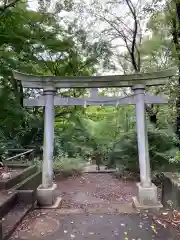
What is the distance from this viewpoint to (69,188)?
8.17 m

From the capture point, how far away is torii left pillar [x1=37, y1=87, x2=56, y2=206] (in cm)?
520

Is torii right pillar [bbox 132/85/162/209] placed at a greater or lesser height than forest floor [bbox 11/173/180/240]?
greater

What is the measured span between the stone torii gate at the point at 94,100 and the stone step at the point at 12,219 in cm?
64

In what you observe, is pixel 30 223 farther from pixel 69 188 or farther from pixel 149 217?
pixel 69 188

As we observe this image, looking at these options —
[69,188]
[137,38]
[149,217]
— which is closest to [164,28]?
[137,38]

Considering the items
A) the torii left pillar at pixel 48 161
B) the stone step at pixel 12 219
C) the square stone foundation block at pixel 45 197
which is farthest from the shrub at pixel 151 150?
the stone step at pixel 12 219

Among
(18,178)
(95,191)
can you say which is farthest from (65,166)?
(18,178)

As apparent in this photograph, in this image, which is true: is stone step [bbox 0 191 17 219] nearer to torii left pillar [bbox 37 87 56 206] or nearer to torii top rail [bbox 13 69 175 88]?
torii left pillar [bbox 37 87 56 206]

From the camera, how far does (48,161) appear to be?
5438 millimetres

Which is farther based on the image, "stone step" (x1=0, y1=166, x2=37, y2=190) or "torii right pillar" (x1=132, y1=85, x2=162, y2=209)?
"torii right pillar" (x1=132, y1=85, x2=162, y2=209)

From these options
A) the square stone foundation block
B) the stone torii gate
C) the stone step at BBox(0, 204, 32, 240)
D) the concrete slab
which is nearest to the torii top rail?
the stone torii gate

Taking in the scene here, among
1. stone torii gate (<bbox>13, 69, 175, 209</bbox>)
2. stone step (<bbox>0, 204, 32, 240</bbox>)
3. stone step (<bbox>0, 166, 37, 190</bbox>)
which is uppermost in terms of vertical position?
stone torii gate (<bbox>13, 69, 175, 209</bbox>)

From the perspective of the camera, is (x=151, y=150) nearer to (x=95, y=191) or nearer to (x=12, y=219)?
(x=95, y=191)

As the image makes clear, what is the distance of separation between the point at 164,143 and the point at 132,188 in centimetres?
216
